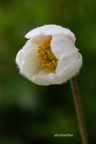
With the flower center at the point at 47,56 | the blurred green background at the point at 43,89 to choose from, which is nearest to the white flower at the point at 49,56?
the flower center at the point at 47,56

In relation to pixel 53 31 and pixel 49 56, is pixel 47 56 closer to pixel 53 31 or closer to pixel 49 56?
pixel 49 56

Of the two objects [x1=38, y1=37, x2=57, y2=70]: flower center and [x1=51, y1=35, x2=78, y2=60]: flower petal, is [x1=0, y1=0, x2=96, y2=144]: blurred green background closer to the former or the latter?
[x1=38, y1=37, x2=57, y2=70]: flower center

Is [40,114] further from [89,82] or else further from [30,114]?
[89,82]

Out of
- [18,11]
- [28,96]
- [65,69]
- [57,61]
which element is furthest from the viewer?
[18,11]

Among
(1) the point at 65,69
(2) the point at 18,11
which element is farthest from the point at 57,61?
(2) the point at 18,11

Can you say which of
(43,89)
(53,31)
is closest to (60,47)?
(53,31)

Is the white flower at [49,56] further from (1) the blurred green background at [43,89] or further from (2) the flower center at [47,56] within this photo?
(1) the blurred green background at [43,89]

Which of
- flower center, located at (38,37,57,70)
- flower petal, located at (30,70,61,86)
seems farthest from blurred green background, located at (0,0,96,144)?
flower petal, located at (30,70,61,86)
